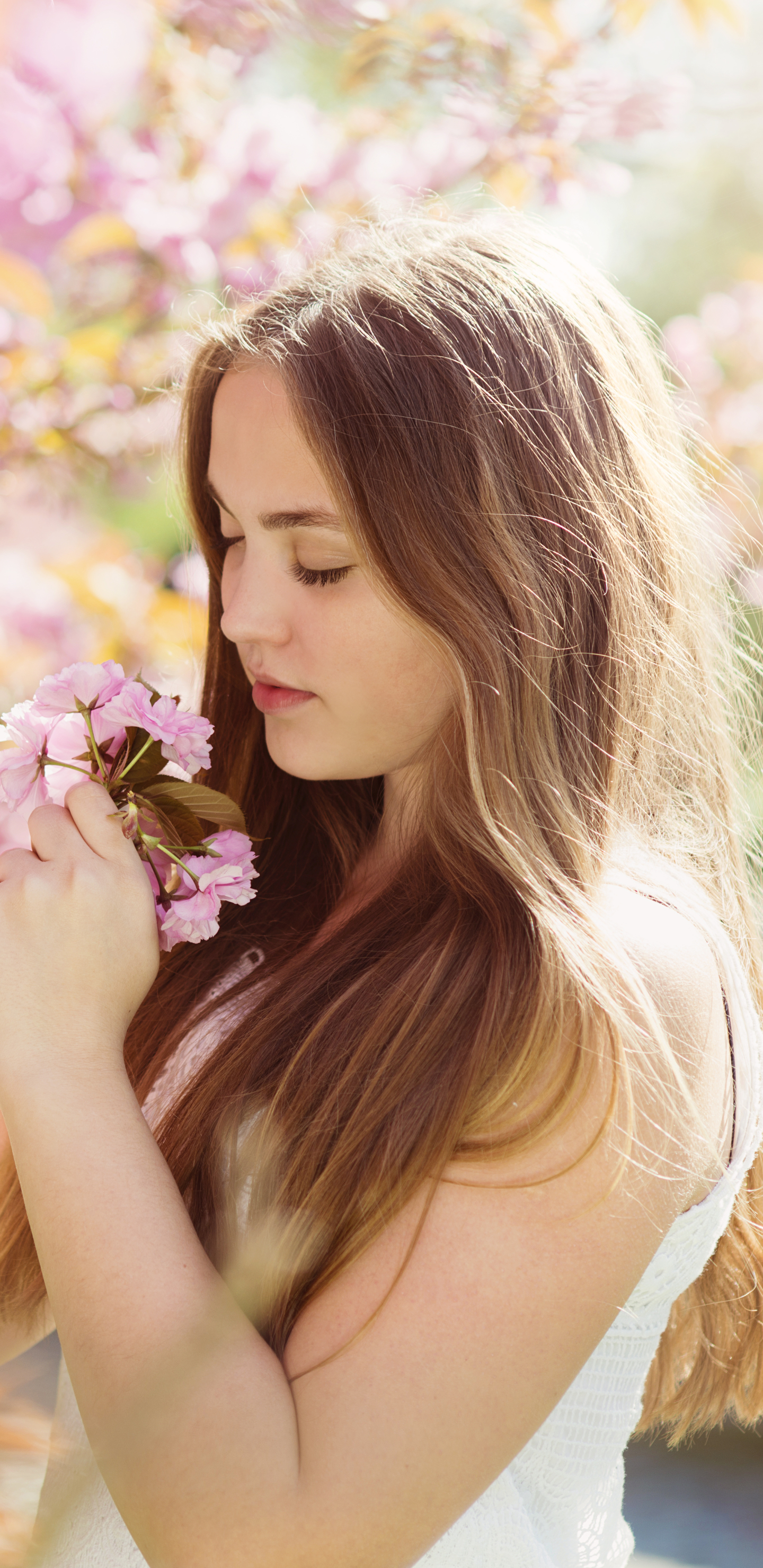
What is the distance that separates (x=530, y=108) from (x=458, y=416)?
0.54 meters

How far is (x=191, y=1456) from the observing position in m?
0.77

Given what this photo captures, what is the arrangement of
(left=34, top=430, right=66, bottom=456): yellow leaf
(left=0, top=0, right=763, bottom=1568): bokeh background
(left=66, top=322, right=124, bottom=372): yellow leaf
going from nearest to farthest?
1. (left=0, top=0, right=763, bottom=1568): bokeh background
2. (left=66, top=322, right=124, bottom=372): yellow leaf
3. (left=34, top=430, right=66, bottom=456): yellow leaf

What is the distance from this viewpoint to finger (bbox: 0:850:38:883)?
958mm

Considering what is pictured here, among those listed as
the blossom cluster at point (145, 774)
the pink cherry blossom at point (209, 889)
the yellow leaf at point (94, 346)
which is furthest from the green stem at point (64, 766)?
the yellow leaf at point (94, 346)

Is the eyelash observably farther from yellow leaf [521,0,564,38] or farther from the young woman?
yellow leaf [521,0,564,38]

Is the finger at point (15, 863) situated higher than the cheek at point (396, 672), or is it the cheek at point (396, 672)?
the cheek at point (396, 672)

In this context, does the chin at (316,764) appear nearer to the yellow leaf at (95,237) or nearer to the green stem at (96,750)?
the green stem at (96,750)

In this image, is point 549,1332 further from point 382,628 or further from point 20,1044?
point 382,628

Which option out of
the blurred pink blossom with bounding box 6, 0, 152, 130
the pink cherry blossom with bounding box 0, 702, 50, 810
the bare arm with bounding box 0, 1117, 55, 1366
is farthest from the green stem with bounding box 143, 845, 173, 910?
the blurred pink blossom with bounding box 6, 0, 152, 130

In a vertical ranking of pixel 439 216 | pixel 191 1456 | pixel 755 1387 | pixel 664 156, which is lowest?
pixel 755 1387

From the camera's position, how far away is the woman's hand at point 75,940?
89 centimetres

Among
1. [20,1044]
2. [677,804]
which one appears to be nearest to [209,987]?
[20,1044]

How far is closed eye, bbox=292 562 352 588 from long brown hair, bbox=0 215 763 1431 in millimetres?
39

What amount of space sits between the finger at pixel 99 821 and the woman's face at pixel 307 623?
215 millimetres
